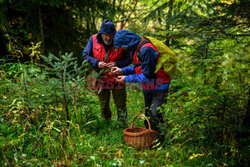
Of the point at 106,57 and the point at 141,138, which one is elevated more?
the point at 106,57

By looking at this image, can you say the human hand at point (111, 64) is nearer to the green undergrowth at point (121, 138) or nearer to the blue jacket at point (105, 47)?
the blue jacket at point (105, 47)

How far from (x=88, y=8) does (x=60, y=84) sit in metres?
4.12

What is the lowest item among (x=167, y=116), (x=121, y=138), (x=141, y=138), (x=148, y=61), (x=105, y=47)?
(x=121, y=138)

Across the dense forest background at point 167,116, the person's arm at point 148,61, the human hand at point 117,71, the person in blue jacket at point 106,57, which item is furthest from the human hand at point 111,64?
the person's arm at point 148,61

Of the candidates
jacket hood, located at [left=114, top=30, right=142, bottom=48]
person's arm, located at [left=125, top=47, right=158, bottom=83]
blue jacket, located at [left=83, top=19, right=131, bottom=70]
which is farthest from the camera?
blue jacket, located at [left=83, top=19, right=131, bottom=70]

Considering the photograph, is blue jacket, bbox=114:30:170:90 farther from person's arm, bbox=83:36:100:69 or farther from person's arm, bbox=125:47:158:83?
person's arm, bbox=83:36:100:69

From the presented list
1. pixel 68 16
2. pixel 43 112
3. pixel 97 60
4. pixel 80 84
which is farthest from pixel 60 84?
pixel 68 16

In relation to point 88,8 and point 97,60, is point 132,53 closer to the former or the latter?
point 97,60

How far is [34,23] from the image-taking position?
6.23 metres

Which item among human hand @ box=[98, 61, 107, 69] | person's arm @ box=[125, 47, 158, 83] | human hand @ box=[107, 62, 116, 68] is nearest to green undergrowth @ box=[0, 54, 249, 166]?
person's arm @ box=[125, 47, 158, 83]

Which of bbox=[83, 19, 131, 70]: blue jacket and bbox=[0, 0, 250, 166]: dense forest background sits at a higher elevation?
bbox=[83, 19, 131, 70]: blue jacket

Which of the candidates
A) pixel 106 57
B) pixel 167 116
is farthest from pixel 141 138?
pixel 106 57

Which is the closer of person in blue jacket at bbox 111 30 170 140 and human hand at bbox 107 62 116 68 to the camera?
person in blue jacket at bbox 111 30 170 140

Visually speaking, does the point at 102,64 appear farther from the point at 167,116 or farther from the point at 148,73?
the point at 167,116
